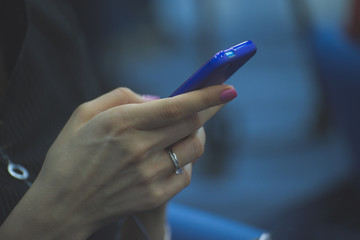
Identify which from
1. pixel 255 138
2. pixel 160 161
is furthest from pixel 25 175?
pixel 255 138

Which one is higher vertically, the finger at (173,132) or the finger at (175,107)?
the finger at (175,107)

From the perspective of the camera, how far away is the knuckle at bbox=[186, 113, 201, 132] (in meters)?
0.51

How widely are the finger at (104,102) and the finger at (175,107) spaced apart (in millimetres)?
81

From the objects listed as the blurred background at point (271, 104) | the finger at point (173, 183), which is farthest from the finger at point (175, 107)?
the blurred background at point (271, 104)

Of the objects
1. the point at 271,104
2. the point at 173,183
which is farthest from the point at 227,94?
the point at 271,104

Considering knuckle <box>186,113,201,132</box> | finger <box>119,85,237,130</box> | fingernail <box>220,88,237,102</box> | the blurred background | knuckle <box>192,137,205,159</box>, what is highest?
finger <box>119,85,237,130</box>

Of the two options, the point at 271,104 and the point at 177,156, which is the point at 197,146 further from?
the point at 271,104

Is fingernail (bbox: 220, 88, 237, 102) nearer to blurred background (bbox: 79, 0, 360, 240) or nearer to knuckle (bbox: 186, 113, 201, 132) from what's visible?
knuckle (bbox: 186, 113, 201, 132)

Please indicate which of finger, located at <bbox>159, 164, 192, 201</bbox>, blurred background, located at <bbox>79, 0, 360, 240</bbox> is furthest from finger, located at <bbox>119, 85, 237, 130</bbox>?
blurred background, located at <bbox>79, 0, 360, 240</bbox>

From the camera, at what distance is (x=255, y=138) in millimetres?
2340

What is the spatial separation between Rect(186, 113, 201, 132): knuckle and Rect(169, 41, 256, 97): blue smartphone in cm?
4

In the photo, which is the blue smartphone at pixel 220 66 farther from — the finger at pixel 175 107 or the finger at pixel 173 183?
the finger at pixel 173 183

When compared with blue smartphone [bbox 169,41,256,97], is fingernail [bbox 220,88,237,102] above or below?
below

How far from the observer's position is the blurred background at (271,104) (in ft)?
4.84
